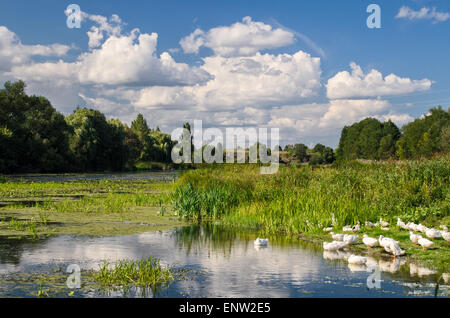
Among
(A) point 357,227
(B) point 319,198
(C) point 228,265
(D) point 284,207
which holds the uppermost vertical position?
(B) point 319,198

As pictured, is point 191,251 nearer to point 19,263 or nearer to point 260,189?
point 19,263

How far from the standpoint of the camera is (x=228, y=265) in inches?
411

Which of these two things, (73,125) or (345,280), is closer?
(345,280)

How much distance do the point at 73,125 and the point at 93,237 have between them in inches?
2600

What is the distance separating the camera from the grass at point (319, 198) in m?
15.3

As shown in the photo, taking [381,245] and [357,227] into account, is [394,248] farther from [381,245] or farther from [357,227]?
[357,227]

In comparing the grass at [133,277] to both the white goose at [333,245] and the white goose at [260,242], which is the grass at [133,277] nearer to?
the white goose at [260,242]

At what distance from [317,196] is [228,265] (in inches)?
311

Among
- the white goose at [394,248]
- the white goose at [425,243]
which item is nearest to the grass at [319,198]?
the white goose at [425,243]

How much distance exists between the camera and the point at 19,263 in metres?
10.1

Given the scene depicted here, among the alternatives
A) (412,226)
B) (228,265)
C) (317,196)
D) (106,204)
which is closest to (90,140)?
(106,204)

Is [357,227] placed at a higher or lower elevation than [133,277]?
higher

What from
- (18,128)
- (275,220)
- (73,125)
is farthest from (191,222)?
(73,125)

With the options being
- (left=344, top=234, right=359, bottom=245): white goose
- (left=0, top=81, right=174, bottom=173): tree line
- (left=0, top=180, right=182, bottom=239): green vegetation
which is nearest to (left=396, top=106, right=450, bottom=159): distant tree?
(left=0, top=81, right=174, bottom=173): tree line
